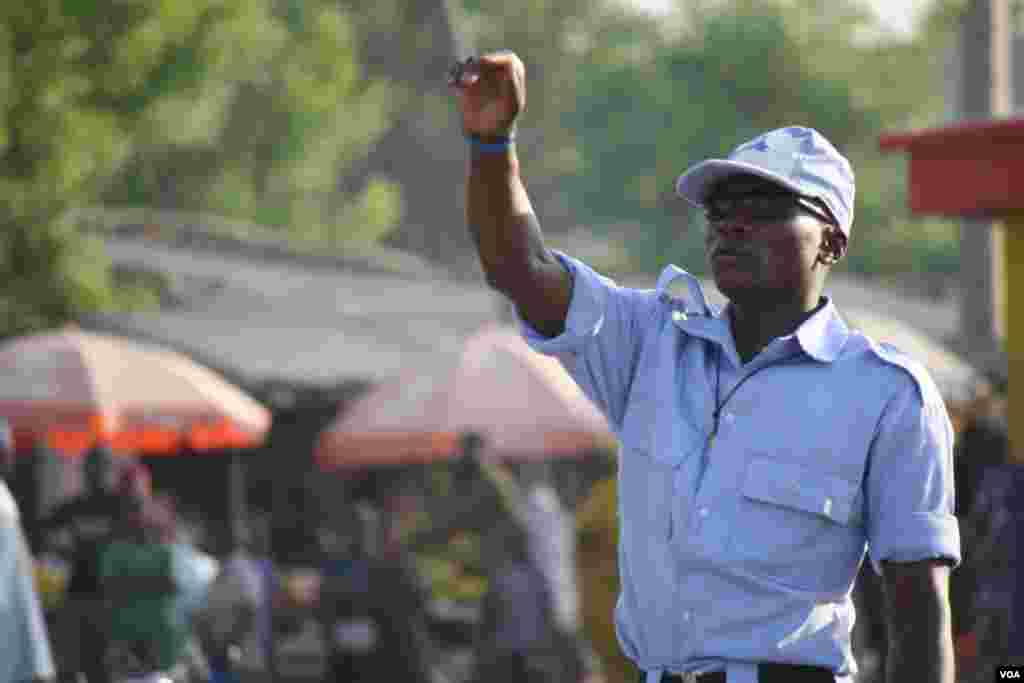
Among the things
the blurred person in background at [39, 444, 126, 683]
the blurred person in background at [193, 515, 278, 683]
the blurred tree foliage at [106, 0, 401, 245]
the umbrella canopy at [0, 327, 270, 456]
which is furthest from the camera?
the blurred tree foliage at [106, 0, 401, 245]

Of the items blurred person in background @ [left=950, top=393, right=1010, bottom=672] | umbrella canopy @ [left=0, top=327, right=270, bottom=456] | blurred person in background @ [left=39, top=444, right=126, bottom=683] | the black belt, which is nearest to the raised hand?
the black belt

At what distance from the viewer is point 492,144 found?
393cm

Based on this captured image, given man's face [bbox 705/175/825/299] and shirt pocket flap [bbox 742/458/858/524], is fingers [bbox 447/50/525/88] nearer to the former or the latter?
man's face [bbox 705/175/825/299]

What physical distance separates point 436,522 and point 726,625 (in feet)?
32.2

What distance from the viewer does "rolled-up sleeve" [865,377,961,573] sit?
3.97 meters

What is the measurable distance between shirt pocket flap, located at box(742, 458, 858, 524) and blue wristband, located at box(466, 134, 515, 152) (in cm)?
61

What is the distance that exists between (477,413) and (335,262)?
11161 mm

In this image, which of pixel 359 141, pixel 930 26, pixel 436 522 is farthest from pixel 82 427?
pixel 930 26

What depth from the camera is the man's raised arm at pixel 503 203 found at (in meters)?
3.86

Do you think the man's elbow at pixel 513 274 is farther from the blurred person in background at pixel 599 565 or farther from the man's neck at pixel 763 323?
the blurred person in background at pixel 599 565

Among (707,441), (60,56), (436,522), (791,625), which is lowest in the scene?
(436,522)

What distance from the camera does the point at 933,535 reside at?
13.0 ft

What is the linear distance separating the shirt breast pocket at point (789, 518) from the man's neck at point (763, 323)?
222 millimetres

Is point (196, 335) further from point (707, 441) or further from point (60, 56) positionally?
point (707, 441)
